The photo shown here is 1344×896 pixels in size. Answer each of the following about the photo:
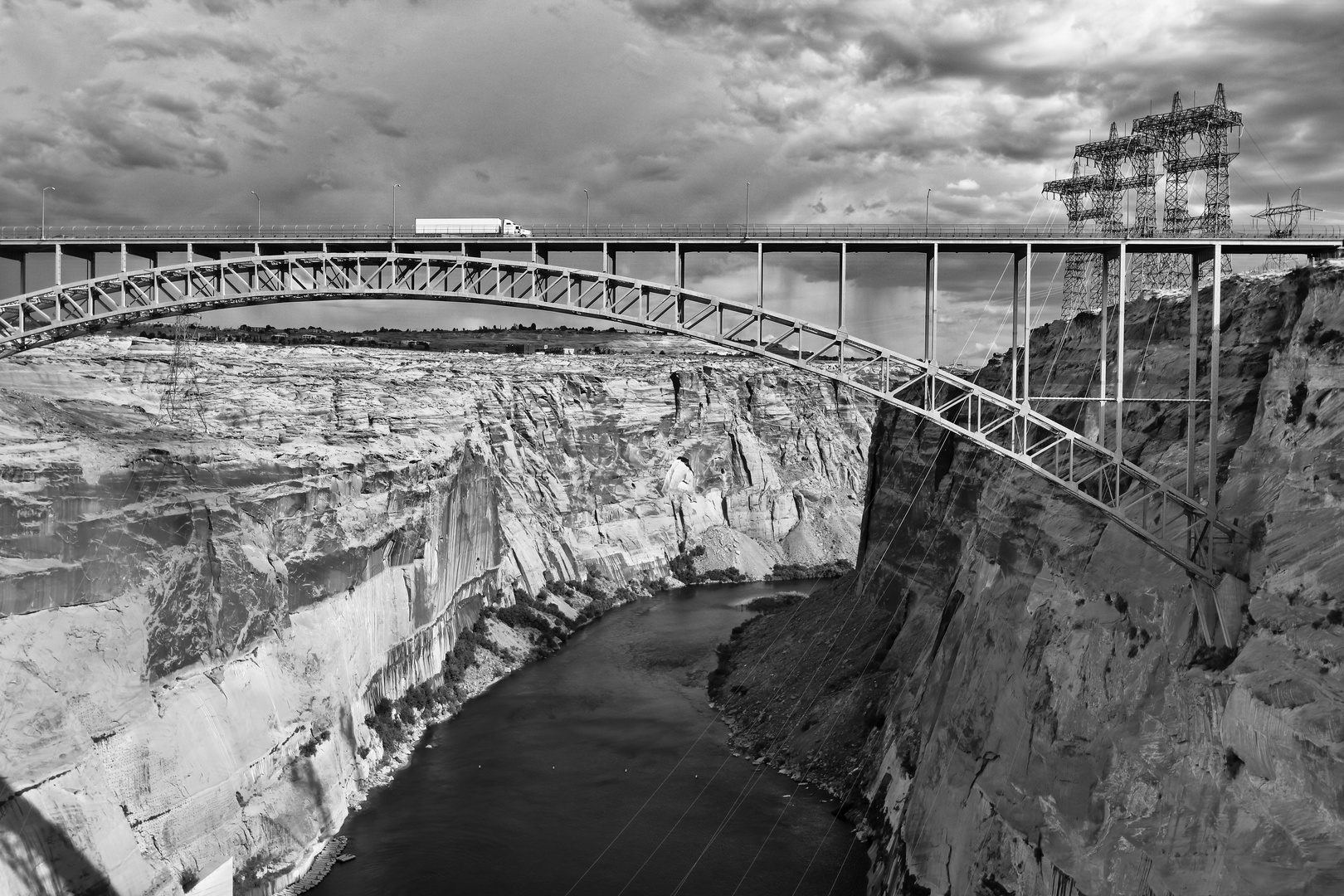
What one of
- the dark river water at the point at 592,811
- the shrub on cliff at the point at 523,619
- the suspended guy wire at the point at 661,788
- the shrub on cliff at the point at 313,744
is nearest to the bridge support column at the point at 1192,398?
the dark river water at the point at 592,811

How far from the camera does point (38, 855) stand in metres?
19.9

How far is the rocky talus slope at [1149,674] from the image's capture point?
14.1m

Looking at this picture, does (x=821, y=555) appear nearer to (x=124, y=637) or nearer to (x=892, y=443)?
(x=892, y=443)

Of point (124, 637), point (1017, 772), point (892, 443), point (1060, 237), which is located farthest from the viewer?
point (892, 443)

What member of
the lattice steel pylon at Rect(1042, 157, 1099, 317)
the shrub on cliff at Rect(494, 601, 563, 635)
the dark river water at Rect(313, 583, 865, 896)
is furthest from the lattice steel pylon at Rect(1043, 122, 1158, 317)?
the shrub on cliff at Rect(494, 601, 563, 635)

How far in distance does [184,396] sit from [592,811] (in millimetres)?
21800

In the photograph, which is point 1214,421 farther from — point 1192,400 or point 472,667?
point 472,667

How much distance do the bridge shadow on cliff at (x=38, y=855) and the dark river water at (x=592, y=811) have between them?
665 centimetres

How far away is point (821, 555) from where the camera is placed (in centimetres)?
8000

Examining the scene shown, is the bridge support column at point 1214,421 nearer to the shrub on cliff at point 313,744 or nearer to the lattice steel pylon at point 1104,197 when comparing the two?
the lattice steel pylon at point 1104,197

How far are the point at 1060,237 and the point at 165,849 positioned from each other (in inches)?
987

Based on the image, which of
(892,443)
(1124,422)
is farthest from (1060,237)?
(892,443)

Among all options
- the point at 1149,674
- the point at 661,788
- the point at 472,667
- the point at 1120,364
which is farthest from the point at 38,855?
the point at 472,667

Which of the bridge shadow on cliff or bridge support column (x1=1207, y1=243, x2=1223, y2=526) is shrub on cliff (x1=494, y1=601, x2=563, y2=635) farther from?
bridge support column (x1=1207, y1=243, x2=1223, y2=526)
